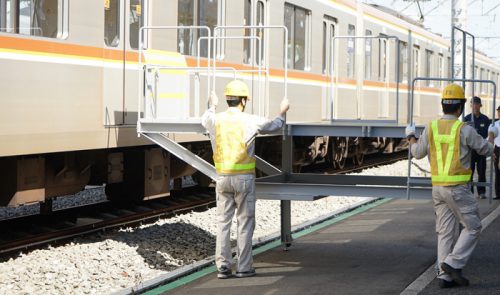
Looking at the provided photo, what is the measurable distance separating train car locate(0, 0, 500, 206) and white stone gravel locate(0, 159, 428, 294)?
2.36 ft

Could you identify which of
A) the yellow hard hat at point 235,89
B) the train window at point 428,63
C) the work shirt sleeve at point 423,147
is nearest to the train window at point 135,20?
the yellow hard hat at point 235,89

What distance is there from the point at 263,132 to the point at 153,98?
2.28m

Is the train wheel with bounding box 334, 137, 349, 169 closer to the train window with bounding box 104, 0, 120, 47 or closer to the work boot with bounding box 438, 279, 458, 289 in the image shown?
the train window with bounding box 104, 0, 120, 47

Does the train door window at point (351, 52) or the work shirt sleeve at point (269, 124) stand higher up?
the train door window at point (351, 52)

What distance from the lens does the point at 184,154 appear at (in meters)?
9.48

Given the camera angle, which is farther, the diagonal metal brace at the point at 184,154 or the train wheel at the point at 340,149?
the train wheel at the point at 340,149

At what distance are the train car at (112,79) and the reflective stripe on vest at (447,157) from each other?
1958 mm

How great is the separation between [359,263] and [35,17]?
4.13m

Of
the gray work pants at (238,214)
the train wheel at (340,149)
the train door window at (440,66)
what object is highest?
the train door window at (440,66)

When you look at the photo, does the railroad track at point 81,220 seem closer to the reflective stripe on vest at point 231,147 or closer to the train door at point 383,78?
the reflective stripe on vest at point 231,147

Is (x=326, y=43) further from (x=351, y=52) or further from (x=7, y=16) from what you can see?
(x=7, y=16)

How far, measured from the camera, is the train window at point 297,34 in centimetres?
1555

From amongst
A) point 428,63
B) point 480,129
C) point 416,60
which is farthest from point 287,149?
point 428,63

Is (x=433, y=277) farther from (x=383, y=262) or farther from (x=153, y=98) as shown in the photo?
(x=153, y=98)
